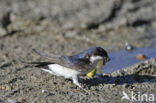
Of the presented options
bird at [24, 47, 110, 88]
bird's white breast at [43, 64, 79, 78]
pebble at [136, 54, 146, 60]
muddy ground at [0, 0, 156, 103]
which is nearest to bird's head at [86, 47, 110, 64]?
bird at [24, 47, 110, 88]

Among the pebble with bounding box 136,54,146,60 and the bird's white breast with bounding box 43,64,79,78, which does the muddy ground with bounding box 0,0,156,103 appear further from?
the pebble with bounding box 136,54,146,60

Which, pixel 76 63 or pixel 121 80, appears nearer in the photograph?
pixel 76 63

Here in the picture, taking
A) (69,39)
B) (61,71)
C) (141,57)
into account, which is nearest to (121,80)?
(61,71)

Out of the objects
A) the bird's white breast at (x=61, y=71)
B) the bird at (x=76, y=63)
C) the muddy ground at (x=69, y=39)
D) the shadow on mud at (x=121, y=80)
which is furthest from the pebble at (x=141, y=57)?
the bird's white breast at (x=61, y=71)

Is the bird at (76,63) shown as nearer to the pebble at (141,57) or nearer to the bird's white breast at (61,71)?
the bird's white breast at (61,71)

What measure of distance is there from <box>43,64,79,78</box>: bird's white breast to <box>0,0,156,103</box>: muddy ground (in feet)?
0.48

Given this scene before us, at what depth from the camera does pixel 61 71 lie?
15.0 feet

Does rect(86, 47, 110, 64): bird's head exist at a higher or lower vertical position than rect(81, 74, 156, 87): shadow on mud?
higher

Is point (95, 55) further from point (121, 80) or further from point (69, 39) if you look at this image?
point (69, 39)

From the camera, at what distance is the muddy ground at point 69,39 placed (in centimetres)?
441

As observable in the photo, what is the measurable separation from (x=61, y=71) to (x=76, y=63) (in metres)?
0.21

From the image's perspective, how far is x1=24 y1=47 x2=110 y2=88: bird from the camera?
447cm

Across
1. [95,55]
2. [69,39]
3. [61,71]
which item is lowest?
[61,71]

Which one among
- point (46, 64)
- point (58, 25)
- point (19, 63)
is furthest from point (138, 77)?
point (58, 25)
